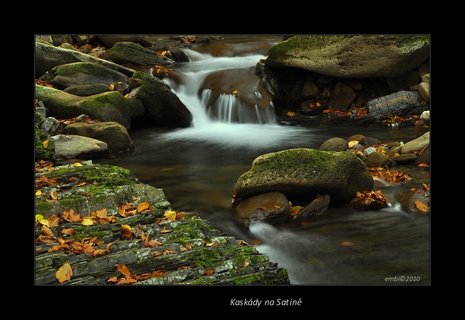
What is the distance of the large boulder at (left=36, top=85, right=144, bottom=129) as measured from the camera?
11.7 m

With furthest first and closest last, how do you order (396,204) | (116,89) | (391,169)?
(116,89), (391,169), (396,204)

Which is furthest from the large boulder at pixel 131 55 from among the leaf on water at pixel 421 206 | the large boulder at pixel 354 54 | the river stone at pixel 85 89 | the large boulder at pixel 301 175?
the leaf on water at pixel 421 206

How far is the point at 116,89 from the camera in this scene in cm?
1393

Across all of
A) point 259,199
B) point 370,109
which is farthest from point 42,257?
point 370,109

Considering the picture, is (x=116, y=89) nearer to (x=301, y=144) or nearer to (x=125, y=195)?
(x=301, y=144)

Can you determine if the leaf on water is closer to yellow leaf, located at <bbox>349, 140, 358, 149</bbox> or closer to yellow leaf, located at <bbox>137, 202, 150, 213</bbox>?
yellow leaf, located at <bbox>349, 140, 358, 149</bbox>

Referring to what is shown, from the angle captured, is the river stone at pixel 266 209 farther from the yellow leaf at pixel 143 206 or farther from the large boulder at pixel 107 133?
the large boulder at pixel 107 133

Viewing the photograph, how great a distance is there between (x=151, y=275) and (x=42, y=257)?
923mm

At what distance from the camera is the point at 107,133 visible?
410 inches

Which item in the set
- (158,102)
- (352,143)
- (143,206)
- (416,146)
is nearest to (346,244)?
(143,206)

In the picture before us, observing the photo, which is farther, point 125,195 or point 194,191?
point 194,191

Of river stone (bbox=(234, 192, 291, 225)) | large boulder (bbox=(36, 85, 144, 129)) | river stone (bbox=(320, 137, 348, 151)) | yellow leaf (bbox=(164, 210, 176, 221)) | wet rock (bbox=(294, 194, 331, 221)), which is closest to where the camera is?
yellow leaf (bbox=(164, 210, 176, 221))

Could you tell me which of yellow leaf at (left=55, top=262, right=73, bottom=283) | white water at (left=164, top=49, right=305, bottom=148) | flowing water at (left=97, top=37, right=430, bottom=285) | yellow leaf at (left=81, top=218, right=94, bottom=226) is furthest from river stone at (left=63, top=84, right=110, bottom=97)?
yellow leaf at (left=55, top=262, right=73, bottom=283)

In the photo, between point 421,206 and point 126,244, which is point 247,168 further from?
point 126,244
